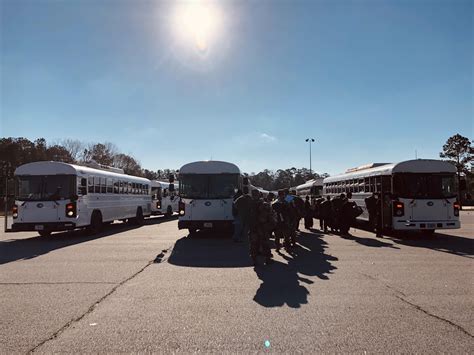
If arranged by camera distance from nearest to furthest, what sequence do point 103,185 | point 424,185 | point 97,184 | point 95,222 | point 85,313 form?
point 85,313 < point 424,185 < point 95,222 < point 97,184 < point 103,185

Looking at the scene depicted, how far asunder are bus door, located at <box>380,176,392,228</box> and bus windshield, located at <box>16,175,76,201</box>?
12.0 meters

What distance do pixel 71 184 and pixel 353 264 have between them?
11.0 metres

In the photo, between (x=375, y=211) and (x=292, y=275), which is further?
(x=375, y=211)

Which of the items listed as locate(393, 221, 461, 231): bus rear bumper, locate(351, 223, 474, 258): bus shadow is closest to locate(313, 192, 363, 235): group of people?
locate(351, 223, 474, 258): bus shadow

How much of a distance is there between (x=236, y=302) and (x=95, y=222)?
12722mm

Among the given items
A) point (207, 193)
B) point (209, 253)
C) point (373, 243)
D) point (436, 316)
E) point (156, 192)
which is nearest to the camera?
point (436, 316)

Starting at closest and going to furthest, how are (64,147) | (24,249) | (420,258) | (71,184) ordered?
(420,258)
(24,249)
(71,184)
(64,147)

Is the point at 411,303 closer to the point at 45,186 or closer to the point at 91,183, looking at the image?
the point at 45,186

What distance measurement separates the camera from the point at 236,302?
6062mm

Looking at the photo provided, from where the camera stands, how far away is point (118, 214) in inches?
797

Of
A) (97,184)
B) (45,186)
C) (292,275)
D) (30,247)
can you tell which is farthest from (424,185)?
(45,186)

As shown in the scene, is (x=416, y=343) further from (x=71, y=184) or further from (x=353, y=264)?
(x=71, y=184)

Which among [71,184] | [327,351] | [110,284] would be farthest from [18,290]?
[71,184]

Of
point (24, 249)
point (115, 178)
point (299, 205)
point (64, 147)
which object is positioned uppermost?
point (64, 147)
